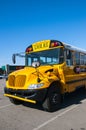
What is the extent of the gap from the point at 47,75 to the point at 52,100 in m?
0.93

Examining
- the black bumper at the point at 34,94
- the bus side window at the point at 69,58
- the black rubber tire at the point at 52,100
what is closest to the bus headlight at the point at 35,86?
the black bumper at the point at 34,94

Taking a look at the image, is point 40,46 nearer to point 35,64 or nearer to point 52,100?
point 35,64

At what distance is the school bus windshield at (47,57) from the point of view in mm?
7414

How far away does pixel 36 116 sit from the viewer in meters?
5.94

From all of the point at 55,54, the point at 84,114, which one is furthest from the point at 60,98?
the point at 55,54

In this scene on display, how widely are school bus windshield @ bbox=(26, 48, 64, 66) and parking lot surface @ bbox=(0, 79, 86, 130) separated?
6.25 ft

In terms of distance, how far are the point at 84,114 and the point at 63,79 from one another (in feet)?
5.56

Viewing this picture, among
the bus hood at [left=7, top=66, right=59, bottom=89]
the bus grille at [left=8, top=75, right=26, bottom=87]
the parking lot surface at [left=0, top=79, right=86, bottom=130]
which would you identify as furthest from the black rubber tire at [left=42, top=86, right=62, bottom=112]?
the bus grille at [left=8, top=75, right=26, bottom=87]

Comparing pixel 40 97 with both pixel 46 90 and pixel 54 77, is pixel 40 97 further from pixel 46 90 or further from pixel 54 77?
pixel 54 77

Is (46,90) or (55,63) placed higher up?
(55,63)

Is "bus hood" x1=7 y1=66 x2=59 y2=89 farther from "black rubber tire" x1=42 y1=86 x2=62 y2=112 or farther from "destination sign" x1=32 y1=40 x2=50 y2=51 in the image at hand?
"destination sign" x1=32 y1=40 x2=50 y2=51

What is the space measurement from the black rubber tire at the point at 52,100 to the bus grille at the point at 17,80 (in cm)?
103

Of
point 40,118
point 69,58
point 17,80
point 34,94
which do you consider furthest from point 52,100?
point 69,58

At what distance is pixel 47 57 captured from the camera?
7.77 m
